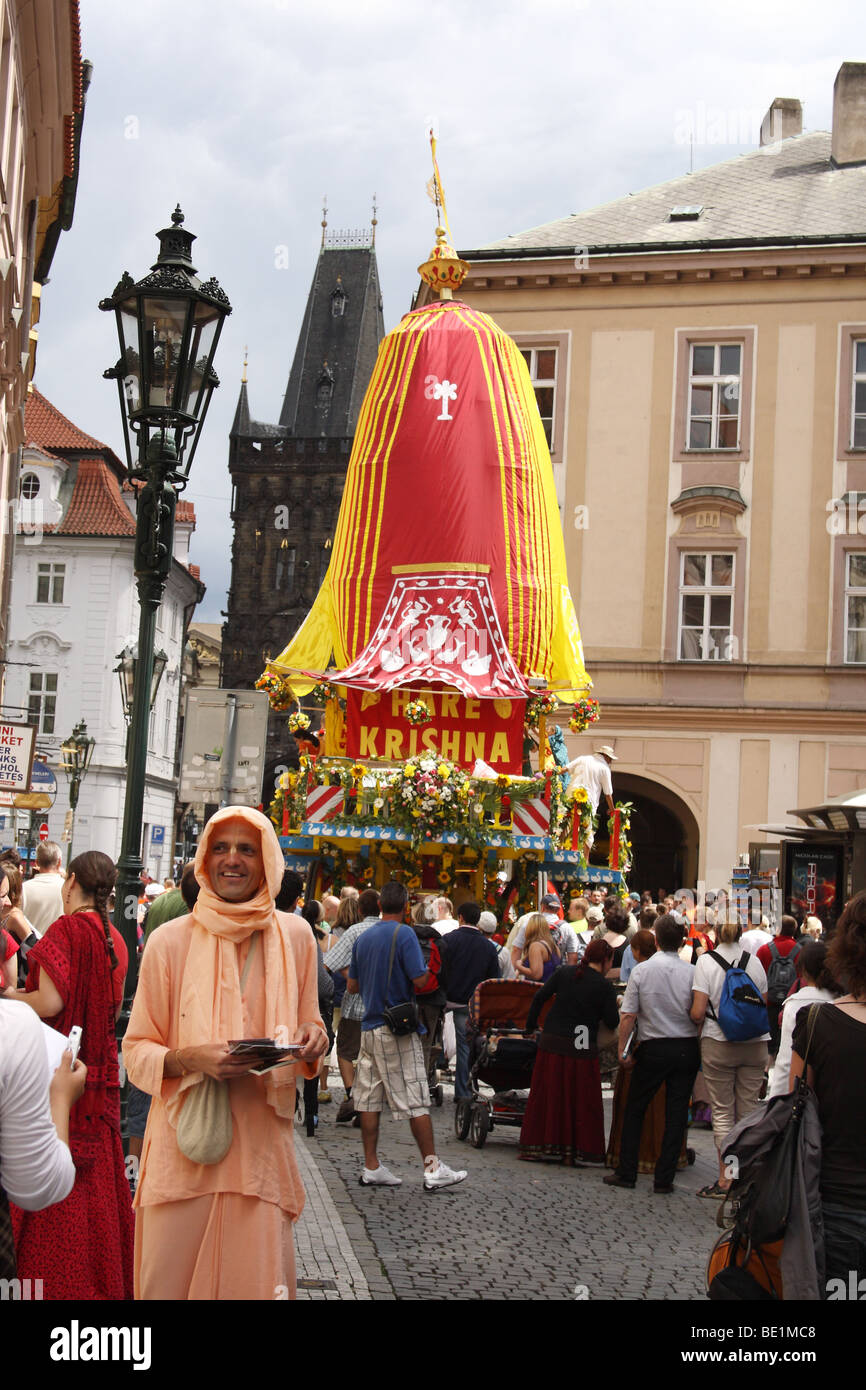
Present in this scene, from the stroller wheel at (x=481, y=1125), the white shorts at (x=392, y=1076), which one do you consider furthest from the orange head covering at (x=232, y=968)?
the stroller wheel at (x=481, y=1125)

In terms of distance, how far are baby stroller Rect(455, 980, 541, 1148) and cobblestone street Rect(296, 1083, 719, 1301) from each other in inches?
16.4

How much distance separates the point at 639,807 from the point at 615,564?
4.91 m

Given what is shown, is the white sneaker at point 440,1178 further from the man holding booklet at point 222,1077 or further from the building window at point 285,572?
the building window at point 285,572

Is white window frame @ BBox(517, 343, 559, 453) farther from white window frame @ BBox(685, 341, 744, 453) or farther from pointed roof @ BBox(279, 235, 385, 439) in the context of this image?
pointed roof @ BBox(279, 235, 385, 439)

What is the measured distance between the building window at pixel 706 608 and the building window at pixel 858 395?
3.00 meters

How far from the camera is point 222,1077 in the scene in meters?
4.35

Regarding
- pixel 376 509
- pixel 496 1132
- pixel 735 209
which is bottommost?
pixel 496 1132

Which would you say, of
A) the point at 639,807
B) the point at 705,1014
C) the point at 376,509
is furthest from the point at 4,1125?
the point at 639,807

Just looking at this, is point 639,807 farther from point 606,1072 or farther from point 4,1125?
point 4,1125

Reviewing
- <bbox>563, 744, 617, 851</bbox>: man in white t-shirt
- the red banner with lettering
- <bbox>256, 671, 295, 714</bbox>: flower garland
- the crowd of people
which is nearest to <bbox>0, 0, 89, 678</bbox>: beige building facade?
<bbox>256, 671, 295, 714</bbox>: flower garland

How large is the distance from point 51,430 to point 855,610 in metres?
30.6

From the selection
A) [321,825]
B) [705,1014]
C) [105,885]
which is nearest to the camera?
[105,885]

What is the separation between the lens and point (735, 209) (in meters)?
30.4

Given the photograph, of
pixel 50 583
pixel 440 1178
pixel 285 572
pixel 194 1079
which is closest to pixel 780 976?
pixel 440 1178
